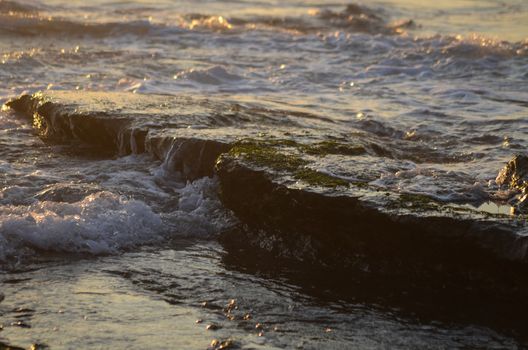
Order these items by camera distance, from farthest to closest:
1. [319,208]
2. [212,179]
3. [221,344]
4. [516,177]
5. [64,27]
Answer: [64,27] < [212,179] < [516,177] < [319,208] < [221,344]

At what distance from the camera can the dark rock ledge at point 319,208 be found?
4488 millimetres

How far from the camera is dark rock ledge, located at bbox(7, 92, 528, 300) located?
4.49m

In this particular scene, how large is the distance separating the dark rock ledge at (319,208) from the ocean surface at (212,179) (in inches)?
8.0

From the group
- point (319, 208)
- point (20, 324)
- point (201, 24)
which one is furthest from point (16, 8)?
point (20, 324)

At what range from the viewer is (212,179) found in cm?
616

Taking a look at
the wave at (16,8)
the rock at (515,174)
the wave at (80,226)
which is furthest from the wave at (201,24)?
the wave at (80,226)

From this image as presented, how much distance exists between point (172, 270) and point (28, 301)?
839 millimetres

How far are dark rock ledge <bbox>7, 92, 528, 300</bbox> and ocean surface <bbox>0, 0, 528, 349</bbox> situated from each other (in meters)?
0.20

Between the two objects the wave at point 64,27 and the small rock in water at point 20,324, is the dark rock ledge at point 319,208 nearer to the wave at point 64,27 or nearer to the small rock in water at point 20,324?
the small rock in water at point 20,324

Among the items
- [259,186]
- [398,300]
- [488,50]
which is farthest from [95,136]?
[488,50]

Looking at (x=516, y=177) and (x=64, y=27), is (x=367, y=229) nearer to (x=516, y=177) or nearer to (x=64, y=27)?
(x=516, y=177)

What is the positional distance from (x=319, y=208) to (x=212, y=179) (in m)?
1.34

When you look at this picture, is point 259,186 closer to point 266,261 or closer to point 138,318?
point 266,261

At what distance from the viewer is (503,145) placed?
7574 mm
